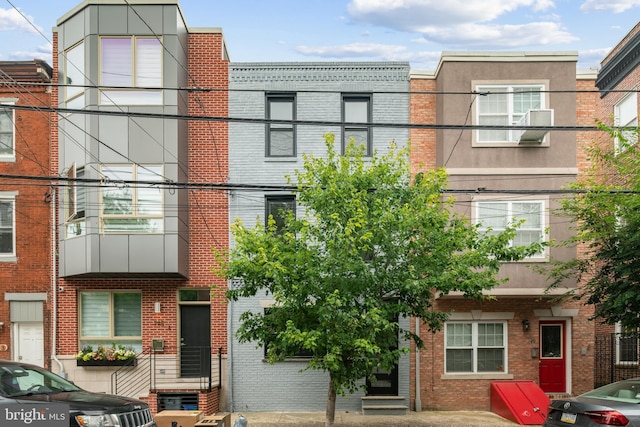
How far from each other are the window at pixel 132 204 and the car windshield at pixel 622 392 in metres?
10.4

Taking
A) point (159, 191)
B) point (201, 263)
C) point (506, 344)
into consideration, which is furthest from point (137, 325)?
point (506, 344)

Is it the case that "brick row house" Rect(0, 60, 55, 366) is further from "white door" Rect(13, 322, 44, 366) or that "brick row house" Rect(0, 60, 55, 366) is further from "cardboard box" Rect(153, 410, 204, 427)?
"cardboard box" Rect(153, 410, 204, 427)

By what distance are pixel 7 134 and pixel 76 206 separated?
3051 mm

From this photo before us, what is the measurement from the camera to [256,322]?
42.3 ft

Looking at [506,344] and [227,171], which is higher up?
[227,171]

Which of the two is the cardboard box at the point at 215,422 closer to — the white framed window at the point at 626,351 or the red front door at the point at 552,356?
the red front door at the point at 552,356

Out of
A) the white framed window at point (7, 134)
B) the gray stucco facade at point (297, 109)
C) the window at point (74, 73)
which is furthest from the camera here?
the white framed window at point (7, 134)

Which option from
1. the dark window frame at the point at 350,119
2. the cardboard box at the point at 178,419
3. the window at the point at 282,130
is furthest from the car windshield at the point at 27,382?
the dark window frame at the point at 350,119

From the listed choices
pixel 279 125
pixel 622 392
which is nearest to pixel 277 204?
pixel 279 125

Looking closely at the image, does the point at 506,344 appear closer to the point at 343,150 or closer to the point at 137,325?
the point at 343,150

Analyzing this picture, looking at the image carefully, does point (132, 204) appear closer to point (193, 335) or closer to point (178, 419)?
point (193, 335)

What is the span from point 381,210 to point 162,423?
5.75 m

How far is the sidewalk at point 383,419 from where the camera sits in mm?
14773

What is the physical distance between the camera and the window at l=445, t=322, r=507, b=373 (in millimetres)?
16688
